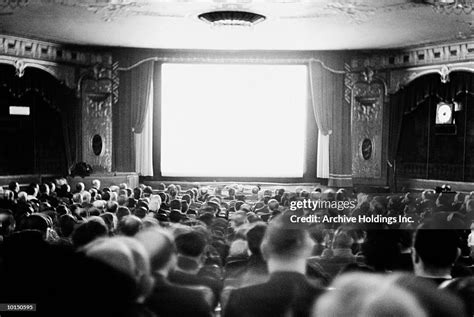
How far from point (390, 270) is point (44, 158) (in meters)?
9.50

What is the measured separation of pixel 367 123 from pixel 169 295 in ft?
31.6

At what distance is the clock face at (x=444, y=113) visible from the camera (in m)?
10.7

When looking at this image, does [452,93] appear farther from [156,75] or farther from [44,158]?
[44,158]

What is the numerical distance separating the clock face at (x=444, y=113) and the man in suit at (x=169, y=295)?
8788mm

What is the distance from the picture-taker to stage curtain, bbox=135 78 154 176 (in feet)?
39.4

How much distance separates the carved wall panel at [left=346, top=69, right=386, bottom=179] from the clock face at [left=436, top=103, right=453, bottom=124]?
1.16m

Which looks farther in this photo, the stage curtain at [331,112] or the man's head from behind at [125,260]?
the stage curtain at [331,112]

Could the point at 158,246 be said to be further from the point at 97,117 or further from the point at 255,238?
the point at 97,117

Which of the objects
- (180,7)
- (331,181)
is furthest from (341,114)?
(180,7)

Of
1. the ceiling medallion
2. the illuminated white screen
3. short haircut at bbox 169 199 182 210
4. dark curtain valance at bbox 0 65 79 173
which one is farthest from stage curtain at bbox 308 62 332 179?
short haircut at bbox 169 199 182 210

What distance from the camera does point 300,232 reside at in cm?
297

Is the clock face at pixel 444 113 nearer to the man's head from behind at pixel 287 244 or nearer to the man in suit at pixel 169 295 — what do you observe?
the man's head from behind at pixel 287 244

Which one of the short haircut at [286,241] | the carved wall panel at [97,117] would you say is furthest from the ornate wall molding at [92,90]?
the short haircut at [286,241]

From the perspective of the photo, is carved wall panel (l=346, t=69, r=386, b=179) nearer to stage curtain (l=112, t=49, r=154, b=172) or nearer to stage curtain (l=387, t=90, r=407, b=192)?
stage curtain (l=387, t=90, r=407, b=192)
